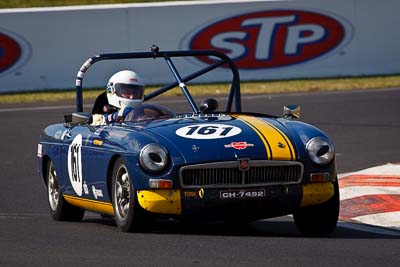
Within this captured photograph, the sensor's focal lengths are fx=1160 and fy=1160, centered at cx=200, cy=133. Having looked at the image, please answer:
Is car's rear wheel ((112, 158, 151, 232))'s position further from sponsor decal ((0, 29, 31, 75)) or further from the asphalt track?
sponsor decal ((0, 29, 31, 75))

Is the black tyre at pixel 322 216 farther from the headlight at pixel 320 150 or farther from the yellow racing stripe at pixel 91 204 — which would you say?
the yellow racing stripe at pixel 91 204

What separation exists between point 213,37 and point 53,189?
14573 millimetres

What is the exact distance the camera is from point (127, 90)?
408 inches

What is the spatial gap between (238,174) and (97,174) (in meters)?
1.34

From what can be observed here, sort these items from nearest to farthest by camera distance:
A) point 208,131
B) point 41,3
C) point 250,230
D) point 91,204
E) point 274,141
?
1. point 274,141
2. point 208,131
3. point 250,230
4. point 91,204
5. point 41,3

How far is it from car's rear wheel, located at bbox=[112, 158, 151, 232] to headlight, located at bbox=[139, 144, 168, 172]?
20cm

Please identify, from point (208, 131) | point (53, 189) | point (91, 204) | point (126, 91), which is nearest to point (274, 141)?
point (208, 131)

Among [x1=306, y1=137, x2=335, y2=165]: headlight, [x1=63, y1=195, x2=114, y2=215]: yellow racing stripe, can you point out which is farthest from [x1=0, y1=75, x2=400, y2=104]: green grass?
[x1=306, y1=137, x2=335, y2=165]: headlight

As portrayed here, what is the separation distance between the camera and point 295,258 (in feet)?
23.2

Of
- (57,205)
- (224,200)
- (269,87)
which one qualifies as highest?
(224,200)

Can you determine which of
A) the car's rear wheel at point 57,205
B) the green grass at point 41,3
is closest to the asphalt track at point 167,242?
the car's rear wheel at point 57,205

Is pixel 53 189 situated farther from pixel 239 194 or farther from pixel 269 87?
pixel 269 87

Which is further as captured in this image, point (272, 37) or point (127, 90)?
point (272, 37)

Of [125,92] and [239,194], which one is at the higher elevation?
[125,92]
